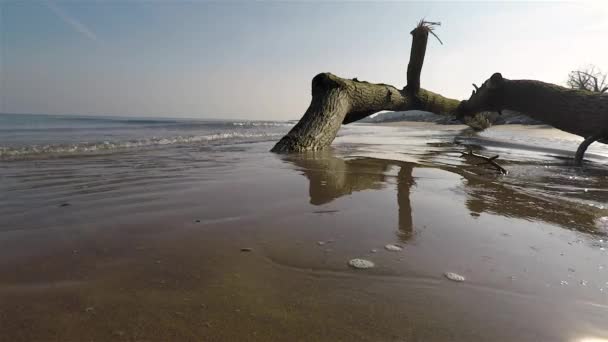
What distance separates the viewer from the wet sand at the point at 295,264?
963 mm

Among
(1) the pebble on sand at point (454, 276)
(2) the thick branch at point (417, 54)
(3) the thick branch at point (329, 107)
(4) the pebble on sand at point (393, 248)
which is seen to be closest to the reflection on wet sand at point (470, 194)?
(4) the pebble on sand at point (393, 248)

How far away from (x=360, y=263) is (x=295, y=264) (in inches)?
11.1

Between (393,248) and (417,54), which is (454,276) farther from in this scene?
(417,54)

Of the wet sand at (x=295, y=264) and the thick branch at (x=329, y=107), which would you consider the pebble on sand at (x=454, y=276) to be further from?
the thick branch at (x=329, y=107)

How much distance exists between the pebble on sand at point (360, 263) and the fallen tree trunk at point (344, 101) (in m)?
4.26

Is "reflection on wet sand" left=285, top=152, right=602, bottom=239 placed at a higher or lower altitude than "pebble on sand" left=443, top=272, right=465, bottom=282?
higher

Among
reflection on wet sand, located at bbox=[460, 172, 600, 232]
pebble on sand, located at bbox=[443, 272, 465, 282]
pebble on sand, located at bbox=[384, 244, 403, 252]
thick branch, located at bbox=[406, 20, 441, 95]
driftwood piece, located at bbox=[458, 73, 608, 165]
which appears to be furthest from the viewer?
thick branch, located at bbox=[406, 20, 441, 95]

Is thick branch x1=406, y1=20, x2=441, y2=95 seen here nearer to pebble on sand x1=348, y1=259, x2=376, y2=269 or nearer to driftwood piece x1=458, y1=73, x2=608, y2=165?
driftwood piece x1=458, y1=73, x2=608, y2=165

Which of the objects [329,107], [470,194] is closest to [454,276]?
[470,194]

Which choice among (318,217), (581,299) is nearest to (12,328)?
(318,217)

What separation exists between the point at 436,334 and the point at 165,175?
9.96 feet

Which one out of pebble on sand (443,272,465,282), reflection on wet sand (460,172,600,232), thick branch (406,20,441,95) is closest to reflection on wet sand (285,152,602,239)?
reflection on wet sand (460,172,600,232)

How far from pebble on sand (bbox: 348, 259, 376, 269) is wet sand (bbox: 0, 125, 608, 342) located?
4cm

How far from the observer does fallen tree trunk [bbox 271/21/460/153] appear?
5840 millimetres
